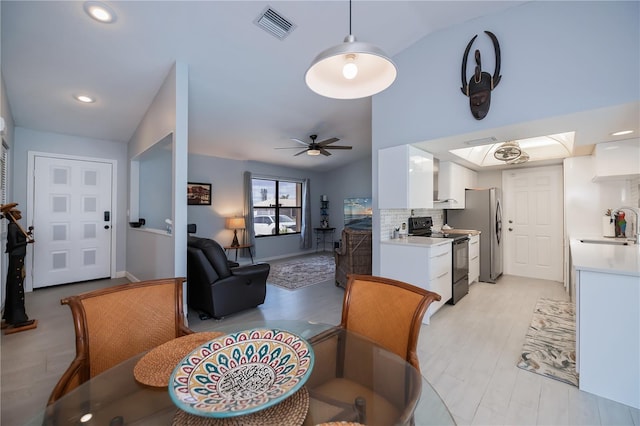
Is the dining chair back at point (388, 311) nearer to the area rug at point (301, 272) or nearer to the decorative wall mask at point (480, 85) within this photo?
the decorative wall mask at point (480, 85)

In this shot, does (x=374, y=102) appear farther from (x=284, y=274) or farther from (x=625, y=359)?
(x=284, y=274)

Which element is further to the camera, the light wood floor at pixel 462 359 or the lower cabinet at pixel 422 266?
the lower cabinet at pixel 422 266

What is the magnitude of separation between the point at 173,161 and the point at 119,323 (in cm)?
178

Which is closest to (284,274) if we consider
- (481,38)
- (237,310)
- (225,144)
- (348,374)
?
(237,310)

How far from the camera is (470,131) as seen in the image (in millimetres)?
2621

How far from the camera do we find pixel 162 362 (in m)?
1.06

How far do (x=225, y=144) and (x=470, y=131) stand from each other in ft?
14.3

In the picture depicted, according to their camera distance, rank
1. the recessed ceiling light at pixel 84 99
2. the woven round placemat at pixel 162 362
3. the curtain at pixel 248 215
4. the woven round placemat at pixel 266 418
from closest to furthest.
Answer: the woven round placemat at pixel 266 418 < the woven round placemat at pixel 162 362 < the recessed ceiling light at pixel 84 99 < the curtain at pixel 248 215

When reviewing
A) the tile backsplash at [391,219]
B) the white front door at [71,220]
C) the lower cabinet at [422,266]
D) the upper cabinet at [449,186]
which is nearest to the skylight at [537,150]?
the upper cabinet at [449,186]

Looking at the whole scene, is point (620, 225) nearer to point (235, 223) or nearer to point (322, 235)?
point (322, 235)

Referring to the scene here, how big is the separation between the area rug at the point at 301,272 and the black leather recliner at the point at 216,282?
1234mm

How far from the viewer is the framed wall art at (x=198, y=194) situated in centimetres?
566

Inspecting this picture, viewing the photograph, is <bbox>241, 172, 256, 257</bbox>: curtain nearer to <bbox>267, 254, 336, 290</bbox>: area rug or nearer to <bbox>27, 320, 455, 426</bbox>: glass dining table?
<bbox>267, 254, 336, 290</bbox>: area rug

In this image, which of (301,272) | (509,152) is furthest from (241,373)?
(301,272)
